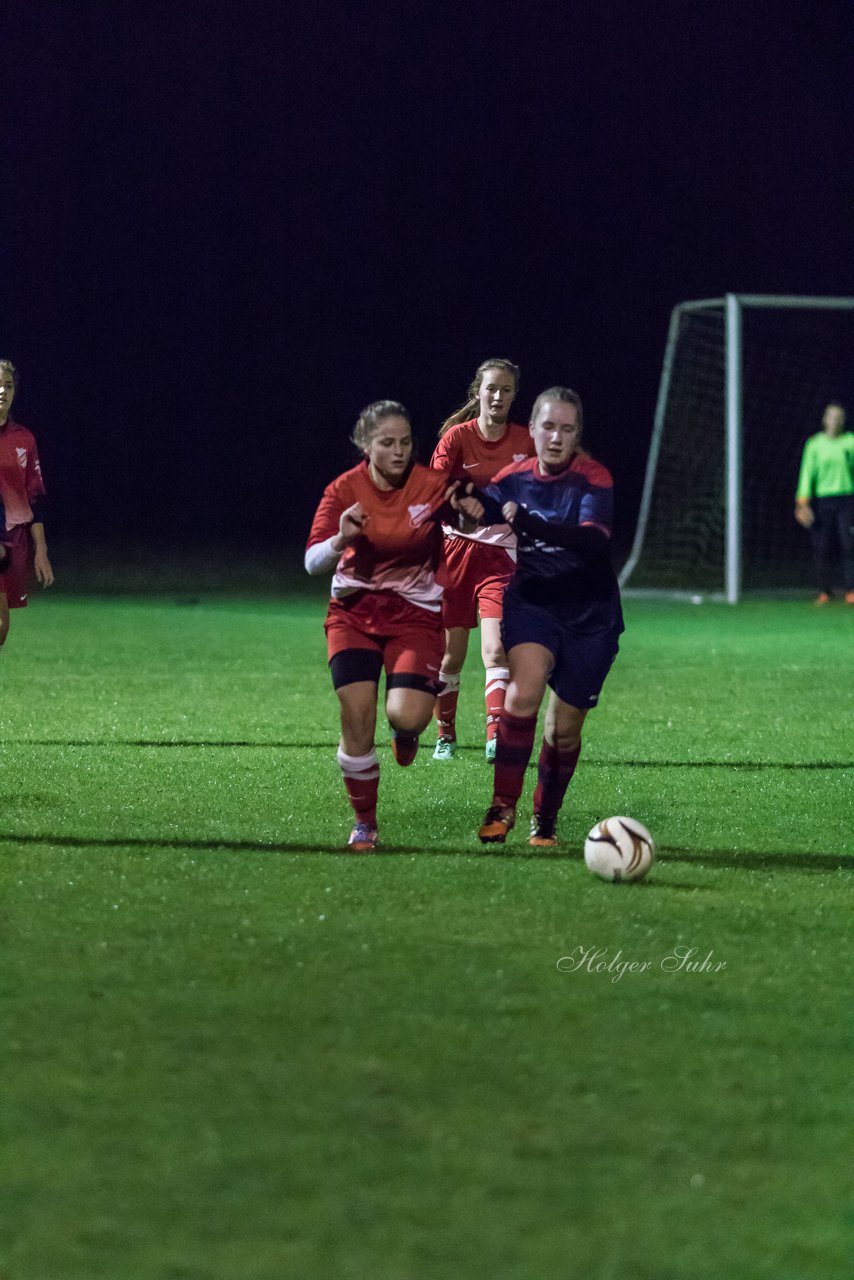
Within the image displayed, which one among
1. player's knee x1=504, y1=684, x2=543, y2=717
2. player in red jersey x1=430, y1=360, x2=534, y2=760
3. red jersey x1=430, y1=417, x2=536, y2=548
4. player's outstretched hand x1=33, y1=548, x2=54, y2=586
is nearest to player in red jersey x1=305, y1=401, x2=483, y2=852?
player's knee x1=504, y1=684, x2=543, y2=717

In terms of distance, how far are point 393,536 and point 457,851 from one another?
3.69 ft

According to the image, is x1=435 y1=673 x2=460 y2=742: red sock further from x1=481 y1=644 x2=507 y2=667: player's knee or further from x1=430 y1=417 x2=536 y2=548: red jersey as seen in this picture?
x1=430 y1=417 x2=536 y2=548: red jersey

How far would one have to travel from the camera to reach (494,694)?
8.42 meters

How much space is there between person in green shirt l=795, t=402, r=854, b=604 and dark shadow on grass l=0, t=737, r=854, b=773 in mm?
10672

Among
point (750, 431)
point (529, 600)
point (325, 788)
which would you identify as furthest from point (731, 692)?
point (750, 431)

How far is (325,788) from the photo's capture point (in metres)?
7.70

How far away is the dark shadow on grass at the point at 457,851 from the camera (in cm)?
620

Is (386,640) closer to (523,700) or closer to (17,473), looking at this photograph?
(523,700)

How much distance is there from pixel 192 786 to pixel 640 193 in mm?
22676

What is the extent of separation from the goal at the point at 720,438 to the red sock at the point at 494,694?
10.7 metres

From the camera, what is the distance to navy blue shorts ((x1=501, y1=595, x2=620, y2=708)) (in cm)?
634

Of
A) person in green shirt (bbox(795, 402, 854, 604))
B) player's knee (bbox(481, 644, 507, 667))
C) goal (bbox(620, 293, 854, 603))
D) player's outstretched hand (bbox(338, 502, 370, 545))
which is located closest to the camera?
player's outstretched hand (bbox(338, 502, 370, 545))

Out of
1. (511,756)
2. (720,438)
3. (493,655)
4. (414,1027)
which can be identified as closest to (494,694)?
(493,655)

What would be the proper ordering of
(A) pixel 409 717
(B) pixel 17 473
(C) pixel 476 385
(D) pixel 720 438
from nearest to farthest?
1. (A) pixel 409 717
2. (C) pixel 476 385
3. (B) pixel 17 473
4. (D) pixel 720 438
